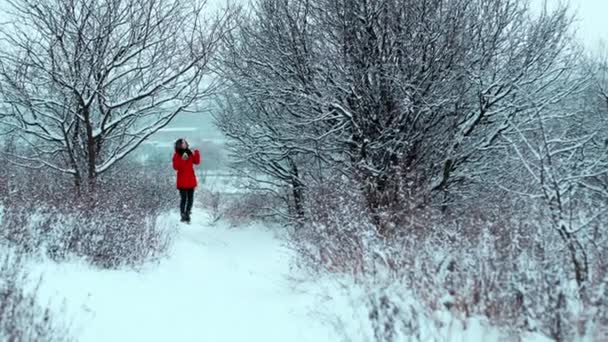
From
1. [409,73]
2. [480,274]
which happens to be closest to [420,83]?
[409,73]

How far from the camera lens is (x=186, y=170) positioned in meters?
11.7

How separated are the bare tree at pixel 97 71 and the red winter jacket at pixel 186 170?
0.90 metres

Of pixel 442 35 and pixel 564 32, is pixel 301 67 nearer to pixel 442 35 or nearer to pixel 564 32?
pixel 442 35

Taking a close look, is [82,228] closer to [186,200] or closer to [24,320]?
[24,320]

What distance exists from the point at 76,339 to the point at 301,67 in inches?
264

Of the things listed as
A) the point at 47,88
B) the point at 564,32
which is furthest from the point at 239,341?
the point at 564,32

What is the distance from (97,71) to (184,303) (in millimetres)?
5403

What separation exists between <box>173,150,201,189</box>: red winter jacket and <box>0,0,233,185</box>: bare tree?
902 millimetres

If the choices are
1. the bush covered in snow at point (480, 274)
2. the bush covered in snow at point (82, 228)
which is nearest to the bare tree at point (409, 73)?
the bush covered in snow at point (480, 274)

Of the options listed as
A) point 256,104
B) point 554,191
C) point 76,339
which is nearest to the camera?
point 76,339

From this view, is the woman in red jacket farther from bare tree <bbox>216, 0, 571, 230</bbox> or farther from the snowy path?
the snowy path

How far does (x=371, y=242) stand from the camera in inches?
238

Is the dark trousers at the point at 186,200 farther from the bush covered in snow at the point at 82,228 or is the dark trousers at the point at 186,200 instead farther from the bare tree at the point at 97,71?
the bush covered in snow at the point at 82,228

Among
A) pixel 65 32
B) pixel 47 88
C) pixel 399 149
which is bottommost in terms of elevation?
pixel 399 149
